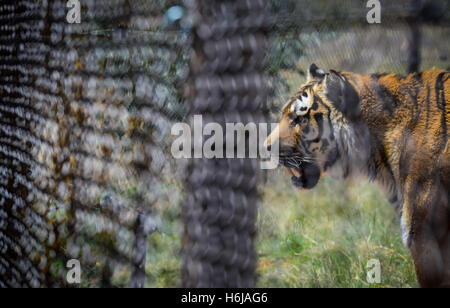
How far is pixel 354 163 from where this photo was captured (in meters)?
1.62

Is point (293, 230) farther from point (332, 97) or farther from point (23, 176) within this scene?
point (23, 176)

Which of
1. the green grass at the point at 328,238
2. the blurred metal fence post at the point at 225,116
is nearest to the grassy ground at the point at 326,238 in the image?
the green grass at the point at 328,238

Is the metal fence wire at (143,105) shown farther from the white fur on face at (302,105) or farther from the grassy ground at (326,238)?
the grassy ground at (326,238)

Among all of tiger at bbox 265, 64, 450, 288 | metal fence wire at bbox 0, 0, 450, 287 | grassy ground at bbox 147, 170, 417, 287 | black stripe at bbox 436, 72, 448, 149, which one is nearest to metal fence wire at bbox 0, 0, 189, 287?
metal fence wire at bbox 0, 0, 450, 287

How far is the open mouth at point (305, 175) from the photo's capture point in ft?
5.52

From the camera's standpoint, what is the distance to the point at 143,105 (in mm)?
1041

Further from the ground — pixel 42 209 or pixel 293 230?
pixel 42 209

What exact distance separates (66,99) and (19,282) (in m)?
0.88

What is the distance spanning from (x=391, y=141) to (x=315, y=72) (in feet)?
1.28

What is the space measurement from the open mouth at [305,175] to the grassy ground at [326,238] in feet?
0.15

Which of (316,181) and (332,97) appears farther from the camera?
(316,181)

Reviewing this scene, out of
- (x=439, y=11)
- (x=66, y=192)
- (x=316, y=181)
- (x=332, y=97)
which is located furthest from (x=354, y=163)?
(x=66, y=192)

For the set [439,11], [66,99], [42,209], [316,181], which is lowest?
[42,209]

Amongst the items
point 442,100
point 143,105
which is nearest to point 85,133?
point 143,105
